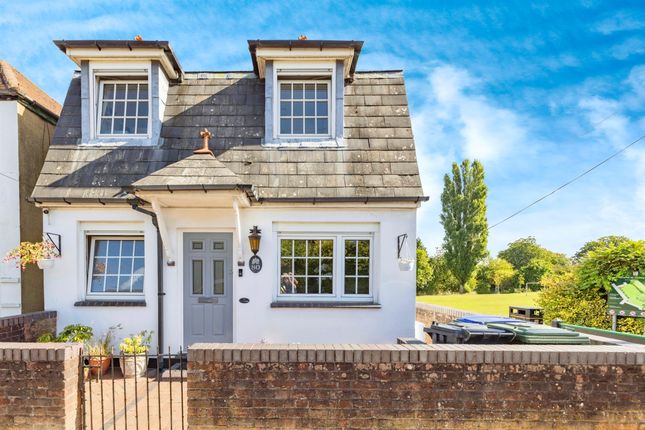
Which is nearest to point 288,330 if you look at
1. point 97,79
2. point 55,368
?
point 55,368

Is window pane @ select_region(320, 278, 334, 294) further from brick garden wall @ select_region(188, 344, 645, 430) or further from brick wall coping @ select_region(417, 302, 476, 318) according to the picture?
brick garden wall @ select_region(188, 344, 645, 430)

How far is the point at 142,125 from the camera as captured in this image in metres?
8.35

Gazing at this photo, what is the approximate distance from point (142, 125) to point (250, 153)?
2.55 metres

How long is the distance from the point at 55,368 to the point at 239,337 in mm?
3487

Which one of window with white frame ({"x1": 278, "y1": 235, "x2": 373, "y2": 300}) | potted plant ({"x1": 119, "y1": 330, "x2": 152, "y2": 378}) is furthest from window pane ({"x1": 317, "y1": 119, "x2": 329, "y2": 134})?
potted plant ({"x1": 119, "y1": 330, "x2": 152, "y2": 378})

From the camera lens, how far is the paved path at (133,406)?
471cm

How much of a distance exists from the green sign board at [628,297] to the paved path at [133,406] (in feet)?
25.2

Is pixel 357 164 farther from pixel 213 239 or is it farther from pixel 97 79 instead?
pixel 97 79

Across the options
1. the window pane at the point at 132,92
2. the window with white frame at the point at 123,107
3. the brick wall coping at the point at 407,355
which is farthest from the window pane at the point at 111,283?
the brick wall coping at the point at 407,355

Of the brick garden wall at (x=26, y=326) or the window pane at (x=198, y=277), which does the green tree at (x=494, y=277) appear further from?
the brick garden wall at (x=26, y=326)

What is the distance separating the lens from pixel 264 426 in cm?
433

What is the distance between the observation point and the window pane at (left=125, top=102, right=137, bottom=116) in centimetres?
838

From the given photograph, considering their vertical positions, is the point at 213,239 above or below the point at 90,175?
below

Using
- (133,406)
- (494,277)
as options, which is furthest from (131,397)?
(494,277)
